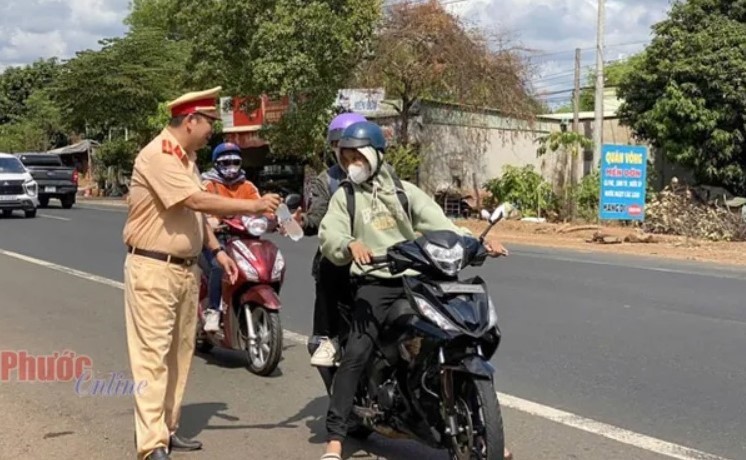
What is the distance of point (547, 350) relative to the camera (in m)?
7.66

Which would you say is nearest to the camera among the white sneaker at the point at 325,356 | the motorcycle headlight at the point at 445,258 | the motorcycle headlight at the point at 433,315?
the motorcycle headlight at the point at 433,315

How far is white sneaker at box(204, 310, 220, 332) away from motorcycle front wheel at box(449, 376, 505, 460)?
3230 millimetres

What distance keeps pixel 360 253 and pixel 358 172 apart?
0.57 m

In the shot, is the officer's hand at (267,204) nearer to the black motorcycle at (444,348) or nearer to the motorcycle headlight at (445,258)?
the black motorcycle at (444,348)

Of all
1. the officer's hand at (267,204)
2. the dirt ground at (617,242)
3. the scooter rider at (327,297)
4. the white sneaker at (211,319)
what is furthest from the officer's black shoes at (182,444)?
the dirt ground at (617,242)

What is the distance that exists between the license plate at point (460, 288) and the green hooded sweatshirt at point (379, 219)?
1.44ft

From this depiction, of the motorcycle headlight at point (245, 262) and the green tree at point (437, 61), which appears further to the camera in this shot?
the green tree at point (437, 61)

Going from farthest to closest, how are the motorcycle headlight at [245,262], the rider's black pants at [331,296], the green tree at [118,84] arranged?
the green tree at [118,84]
the motorcycle headlight at [245,262]
the rider's black pants at [331,296]

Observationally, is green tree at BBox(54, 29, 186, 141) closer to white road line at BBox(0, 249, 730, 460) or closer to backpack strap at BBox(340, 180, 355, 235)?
white road line at BBox(0, 249, 730, 460)

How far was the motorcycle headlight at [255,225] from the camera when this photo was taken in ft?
22.7

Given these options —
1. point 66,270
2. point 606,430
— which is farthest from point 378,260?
point 66,270

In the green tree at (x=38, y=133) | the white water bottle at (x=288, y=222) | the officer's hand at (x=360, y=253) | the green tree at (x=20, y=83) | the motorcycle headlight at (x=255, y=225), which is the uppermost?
the green tree at (x=20, y=83)

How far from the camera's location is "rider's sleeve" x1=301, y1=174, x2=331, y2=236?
16.9 ft

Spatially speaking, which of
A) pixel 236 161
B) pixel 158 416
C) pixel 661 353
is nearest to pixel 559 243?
pixel 661 353
